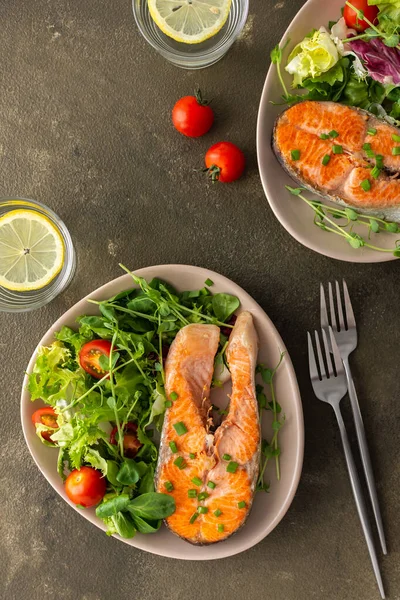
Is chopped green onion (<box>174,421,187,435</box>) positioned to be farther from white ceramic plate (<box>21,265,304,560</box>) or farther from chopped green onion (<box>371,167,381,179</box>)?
chopped green onion (<box>371,167,381,179</box>)

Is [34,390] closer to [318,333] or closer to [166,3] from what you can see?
[318,333]

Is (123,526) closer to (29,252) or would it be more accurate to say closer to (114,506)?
(114,506)

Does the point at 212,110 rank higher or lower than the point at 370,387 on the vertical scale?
higher

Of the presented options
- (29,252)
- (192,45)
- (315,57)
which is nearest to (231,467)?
(29,252)

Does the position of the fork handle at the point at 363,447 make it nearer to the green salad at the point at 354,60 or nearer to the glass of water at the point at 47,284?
the green salad at the point at 354,60

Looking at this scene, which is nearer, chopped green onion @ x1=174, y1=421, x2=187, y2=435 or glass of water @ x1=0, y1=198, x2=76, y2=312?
chopped green onion @ x1=174, y1=421, x2=187, y2=435

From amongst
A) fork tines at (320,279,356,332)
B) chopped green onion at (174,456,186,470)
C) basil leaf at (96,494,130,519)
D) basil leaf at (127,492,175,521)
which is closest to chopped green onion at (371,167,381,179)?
fork tines at (320,279,356,332)

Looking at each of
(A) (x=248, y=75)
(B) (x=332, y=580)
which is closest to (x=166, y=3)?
(A) (x=248, y=75)
